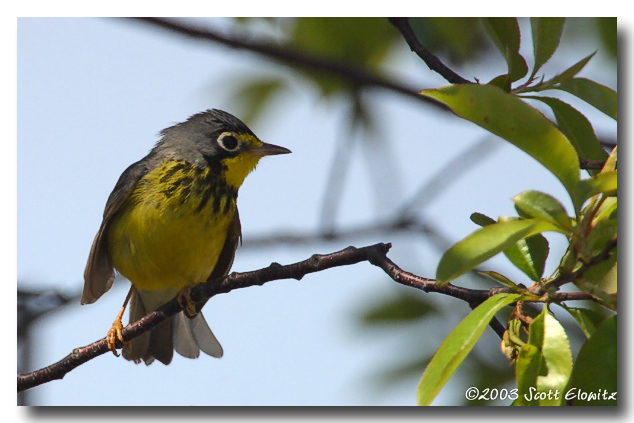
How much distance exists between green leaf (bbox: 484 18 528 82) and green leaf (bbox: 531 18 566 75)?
0.15ft

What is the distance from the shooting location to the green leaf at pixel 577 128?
2.07m

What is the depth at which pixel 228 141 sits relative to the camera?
3.49m

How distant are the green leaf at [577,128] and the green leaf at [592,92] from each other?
0.26 feet

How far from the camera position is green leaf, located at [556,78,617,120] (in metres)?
1.97

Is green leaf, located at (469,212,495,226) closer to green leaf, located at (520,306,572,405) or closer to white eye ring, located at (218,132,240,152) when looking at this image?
green leaf, located at (520,306,572,405)

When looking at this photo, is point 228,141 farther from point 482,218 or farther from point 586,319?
point 586,319

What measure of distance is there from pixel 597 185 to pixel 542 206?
0.12 metres

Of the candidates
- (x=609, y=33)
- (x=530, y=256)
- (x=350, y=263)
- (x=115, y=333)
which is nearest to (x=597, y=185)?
(x=530, y=256)

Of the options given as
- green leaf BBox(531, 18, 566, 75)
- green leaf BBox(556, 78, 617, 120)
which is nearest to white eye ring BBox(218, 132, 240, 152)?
green leaf BBox(531, 18, 566, 75)

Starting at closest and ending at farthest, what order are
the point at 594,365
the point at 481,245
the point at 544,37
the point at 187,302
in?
the point at 481,245 → the point at 594,365 → the point at 544,37 → the point at 187,302

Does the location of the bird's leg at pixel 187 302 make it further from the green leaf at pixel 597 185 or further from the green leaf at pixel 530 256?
the green leaf at pixel 597 185

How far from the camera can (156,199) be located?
10.4ft

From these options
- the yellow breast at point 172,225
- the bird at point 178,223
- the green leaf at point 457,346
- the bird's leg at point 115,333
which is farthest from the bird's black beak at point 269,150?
the green leaf at point 457,346
